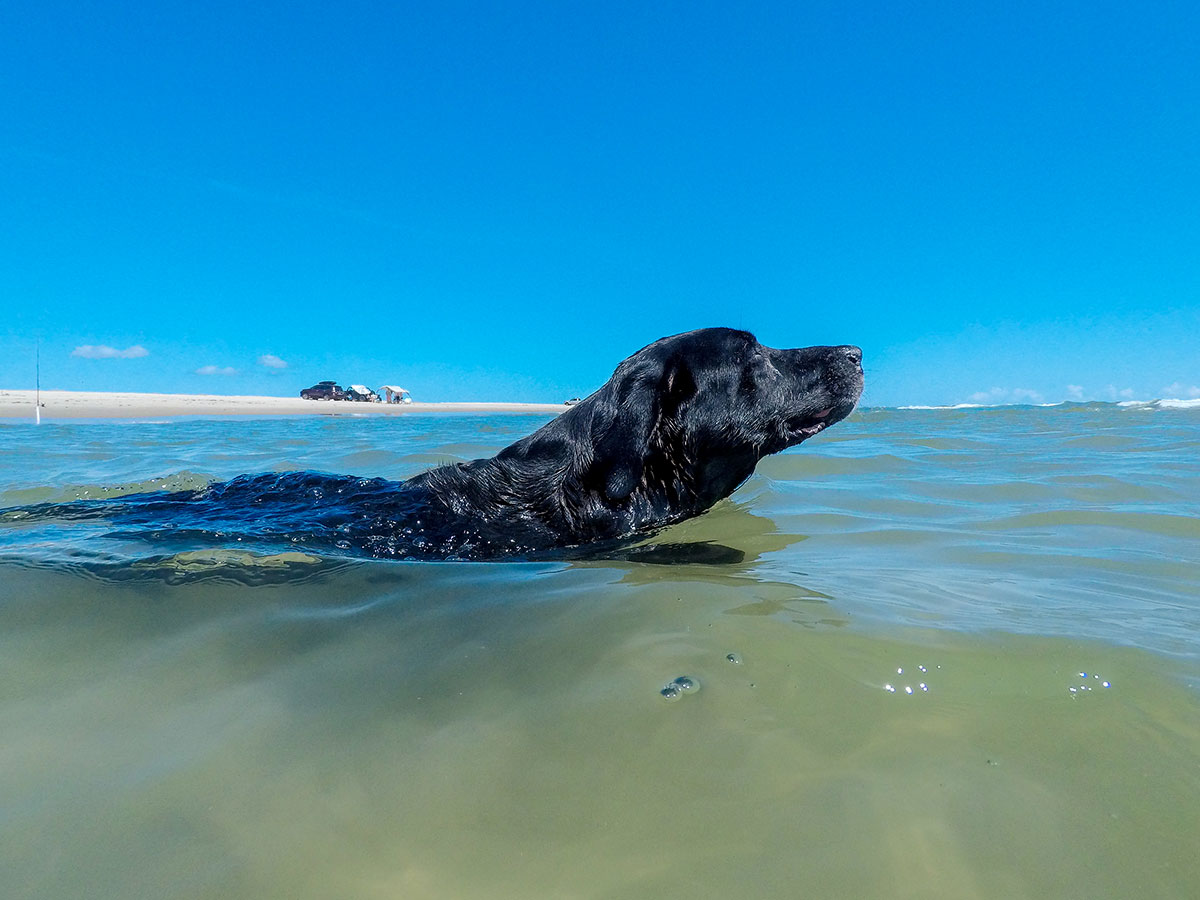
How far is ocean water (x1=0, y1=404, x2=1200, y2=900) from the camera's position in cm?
113

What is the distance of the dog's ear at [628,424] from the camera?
3695 millimetres

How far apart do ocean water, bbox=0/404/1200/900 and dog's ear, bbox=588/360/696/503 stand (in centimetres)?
89

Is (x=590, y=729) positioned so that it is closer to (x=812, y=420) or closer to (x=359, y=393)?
(x=812, y=420)

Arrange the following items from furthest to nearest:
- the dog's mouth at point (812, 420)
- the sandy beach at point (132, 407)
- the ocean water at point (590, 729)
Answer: the sandy beach at point (132, 407) < the dog's mouth at point (812, 420) < the ocean water at point (590, 729)

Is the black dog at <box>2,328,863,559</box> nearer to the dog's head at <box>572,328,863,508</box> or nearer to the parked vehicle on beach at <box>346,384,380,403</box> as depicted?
the dog's head at <box>572,328,863,508</box>

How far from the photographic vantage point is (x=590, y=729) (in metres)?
1.50

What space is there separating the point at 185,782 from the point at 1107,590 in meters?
3.09

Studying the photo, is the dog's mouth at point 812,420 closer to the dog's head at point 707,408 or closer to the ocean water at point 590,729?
the dog's head at point 707,408

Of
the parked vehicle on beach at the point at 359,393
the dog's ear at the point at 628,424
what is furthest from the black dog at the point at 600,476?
the parked vehicle on beach at the point at 359,393

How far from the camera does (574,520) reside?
12.2 ft

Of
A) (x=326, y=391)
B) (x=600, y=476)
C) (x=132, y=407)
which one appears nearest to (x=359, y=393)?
(x=326, y=391)

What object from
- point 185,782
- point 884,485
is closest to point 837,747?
point 185,782

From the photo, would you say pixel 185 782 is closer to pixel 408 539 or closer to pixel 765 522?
pixel 408 539

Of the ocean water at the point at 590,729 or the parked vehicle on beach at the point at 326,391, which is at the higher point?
→ the parked vehicle on beach at the point at 326,391
